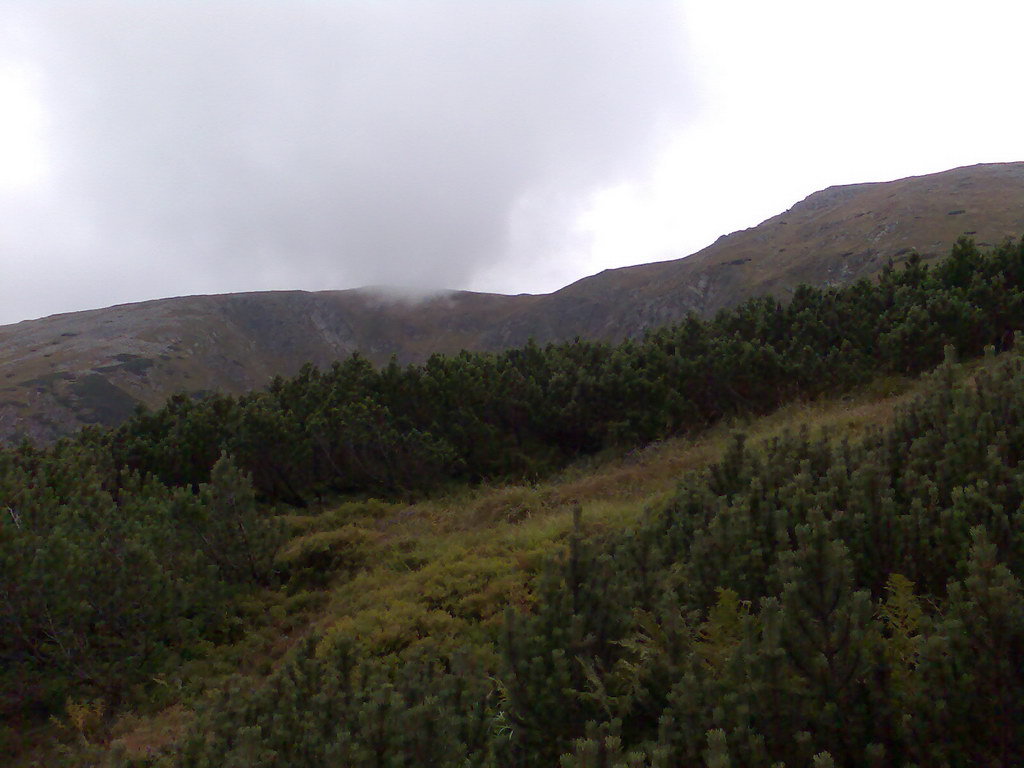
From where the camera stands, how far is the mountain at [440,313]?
73875 millimetres

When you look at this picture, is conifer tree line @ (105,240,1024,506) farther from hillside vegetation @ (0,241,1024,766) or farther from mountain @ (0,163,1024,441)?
mountain @ (0,163,1024,441)

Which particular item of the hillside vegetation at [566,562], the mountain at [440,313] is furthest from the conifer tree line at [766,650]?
the mountain at [440,313]

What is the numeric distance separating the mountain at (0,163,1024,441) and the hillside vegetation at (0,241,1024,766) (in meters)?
43.4

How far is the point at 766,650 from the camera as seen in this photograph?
246cm

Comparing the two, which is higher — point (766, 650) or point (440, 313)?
point (440, 313)

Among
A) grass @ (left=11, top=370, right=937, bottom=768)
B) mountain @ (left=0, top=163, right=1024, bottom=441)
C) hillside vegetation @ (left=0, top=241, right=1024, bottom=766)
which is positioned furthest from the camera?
mountain @ (left=0, top=163, right=1024, bottom=441)

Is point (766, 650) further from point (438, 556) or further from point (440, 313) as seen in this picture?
point (440, 313)

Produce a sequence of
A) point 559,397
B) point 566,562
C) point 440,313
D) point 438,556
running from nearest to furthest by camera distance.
Answer: point 566,562 < point 438,556 < point 559,397 < point 440,313

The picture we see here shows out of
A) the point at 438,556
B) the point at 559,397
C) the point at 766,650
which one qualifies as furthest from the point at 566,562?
the point at 559,397

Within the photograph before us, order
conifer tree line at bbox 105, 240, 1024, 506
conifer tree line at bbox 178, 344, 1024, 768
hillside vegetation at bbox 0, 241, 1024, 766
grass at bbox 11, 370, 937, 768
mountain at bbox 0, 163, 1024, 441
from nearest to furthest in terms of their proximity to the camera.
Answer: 1. conifer tree line at bbox 178, 344, 1024, 768
2. hillside vegetation at bbox 0, 241, 1024, 766
3. grass at bbox 11, 370, 937, 768
4. conifer tree line at bbox 105, 240, 1024, 506
5. mountain at bbox 0, 163, 1024, 441

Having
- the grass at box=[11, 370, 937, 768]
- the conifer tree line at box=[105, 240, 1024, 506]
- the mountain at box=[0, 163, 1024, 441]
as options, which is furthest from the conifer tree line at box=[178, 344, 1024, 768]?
the mountain at box=[0, 163, 1024, 441]

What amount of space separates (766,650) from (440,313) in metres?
136

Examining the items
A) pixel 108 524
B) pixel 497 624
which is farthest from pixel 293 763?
pixel 108 524

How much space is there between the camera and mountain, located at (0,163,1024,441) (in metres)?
73.9
